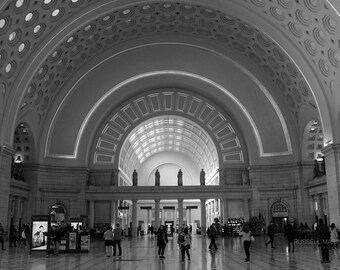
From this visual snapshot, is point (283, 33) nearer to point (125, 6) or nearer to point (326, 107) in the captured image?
point (326, 107)

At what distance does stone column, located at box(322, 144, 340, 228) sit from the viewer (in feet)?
90.8

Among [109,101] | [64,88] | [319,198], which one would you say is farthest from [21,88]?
[319,198]

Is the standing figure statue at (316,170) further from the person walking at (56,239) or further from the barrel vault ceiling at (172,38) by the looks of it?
the person walking at (56,239)

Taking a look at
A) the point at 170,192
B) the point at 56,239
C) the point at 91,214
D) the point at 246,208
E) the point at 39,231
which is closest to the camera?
the point at 39,231

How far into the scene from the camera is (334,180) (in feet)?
92.3

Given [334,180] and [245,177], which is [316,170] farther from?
[334,180]

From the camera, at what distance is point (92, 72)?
38000mm

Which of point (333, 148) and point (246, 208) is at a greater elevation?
point (333, 148)

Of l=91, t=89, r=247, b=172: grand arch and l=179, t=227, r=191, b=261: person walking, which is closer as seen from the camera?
l=179, t=227, r=191, b=261: person walking

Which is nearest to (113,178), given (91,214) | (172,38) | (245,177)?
(91,214)

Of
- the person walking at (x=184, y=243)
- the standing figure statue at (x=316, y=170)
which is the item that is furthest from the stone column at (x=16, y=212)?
the standing figure statue at (x=316, y=170)

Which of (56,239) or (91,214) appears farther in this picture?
(91,214)

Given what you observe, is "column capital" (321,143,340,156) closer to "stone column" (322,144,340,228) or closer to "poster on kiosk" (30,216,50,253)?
"stone column" (322,144,340,228)

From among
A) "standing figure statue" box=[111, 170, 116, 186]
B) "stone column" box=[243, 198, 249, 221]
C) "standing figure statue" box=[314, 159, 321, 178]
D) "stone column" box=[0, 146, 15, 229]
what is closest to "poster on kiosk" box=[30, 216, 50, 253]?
"stone column" box=[0, 146, 15, 229]
